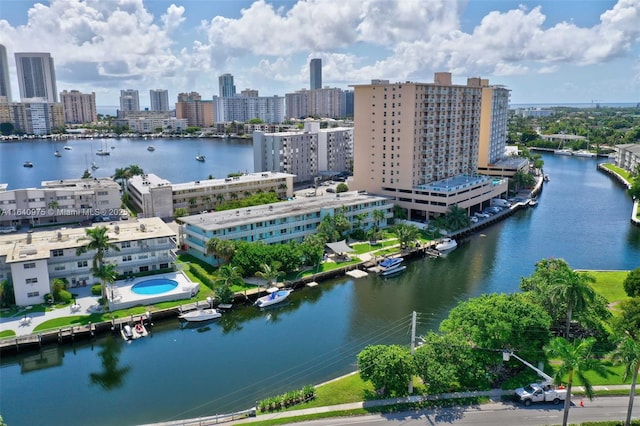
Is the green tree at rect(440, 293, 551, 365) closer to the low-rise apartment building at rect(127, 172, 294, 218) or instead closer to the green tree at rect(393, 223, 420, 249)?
the green tree at rect(393, 223, 420, 249)

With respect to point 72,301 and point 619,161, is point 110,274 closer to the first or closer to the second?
point 72,301

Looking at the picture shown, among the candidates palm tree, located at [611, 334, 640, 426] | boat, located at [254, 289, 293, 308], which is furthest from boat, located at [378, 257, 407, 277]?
palm tree, located at [611, 334, 640, 426]

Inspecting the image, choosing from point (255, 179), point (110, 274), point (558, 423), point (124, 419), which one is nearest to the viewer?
point (558, 423)

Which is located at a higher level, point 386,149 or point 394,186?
point 386,149

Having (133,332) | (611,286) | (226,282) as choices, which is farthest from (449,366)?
(611,286)

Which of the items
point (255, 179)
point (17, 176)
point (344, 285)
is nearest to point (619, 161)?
point (255, 179)

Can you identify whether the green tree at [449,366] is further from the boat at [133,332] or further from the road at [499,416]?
the boat at [133,332]

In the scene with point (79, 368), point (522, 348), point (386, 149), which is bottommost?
point (79, 368)
